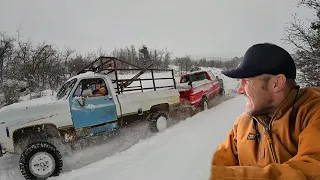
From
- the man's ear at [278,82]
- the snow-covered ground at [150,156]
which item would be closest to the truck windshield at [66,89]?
the snow-covered ground at [150,156]

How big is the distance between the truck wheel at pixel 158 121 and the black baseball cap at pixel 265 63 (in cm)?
648

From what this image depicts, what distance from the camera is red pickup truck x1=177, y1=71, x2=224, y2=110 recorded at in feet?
31.3

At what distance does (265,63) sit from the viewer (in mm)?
1270

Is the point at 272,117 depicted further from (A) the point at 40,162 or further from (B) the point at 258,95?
(A) the point at 40,162

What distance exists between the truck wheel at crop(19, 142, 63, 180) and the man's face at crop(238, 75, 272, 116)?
16.2 feet

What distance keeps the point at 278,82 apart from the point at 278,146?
31cm

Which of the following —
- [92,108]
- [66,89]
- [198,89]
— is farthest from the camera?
[198,89]

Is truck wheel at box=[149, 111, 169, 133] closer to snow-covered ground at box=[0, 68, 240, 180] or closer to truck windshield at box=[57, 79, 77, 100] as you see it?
snow-covered ground at box=[0, 68, 240, 180]

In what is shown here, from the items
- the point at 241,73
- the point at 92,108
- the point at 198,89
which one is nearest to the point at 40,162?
the point at 92,108

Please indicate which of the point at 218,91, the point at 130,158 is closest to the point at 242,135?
the point at 130,158

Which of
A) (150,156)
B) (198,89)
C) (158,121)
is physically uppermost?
(198,89)

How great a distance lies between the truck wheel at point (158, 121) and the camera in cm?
771

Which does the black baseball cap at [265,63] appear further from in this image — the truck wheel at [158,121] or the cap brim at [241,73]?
the truck wheel at [158,121]

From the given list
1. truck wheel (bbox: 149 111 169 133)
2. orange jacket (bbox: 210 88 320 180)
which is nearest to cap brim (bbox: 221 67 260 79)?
orange jacket (bbox: 210 88 320 180)
